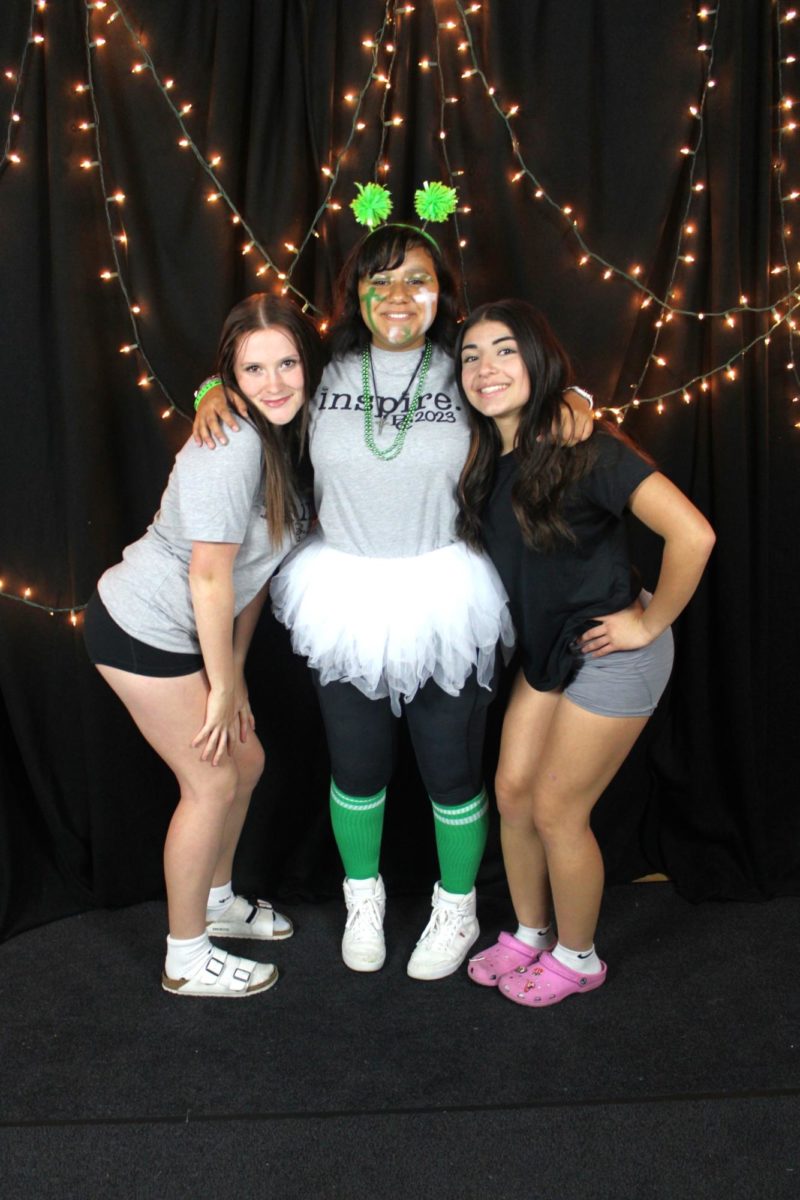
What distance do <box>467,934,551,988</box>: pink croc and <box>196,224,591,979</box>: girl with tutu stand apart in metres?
0.50

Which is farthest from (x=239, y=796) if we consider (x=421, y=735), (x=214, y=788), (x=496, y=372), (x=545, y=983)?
(x=496, y=372)

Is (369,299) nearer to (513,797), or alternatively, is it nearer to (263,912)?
(513,797)

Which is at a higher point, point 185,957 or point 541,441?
point 541,441

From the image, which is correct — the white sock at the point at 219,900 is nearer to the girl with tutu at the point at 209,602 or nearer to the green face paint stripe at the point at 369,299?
the girl with tutu at the point at 209,602

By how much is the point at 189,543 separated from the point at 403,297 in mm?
666

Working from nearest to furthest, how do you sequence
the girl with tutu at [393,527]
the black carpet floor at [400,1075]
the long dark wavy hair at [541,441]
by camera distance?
the black carpet floor at [400,1075] < the long dark wavy hair at [541,441] < the girl with tutu at [393,527]

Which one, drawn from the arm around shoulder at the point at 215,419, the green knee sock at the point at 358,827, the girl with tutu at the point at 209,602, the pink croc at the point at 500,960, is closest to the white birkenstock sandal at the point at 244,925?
the girl with tutu at the point at 209,602

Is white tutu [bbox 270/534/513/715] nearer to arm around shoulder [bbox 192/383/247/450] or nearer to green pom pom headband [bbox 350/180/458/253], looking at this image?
arm around shoulder [bbox 192/383/247/450]

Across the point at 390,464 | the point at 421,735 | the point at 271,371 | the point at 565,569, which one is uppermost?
the point at 271,371

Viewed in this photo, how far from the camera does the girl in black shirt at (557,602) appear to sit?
1.99 metres

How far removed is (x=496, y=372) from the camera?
2000 mm

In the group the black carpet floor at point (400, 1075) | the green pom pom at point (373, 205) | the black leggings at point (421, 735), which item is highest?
the green pom pom at point (373, 205)

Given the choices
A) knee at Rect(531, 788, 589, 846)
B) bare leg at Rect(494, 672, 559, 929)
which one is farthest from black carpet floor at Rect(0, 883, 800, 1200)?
knee at Rect(531, 788, 589, 846)

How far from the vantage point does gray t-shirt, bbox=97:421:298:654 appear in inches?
78.6
